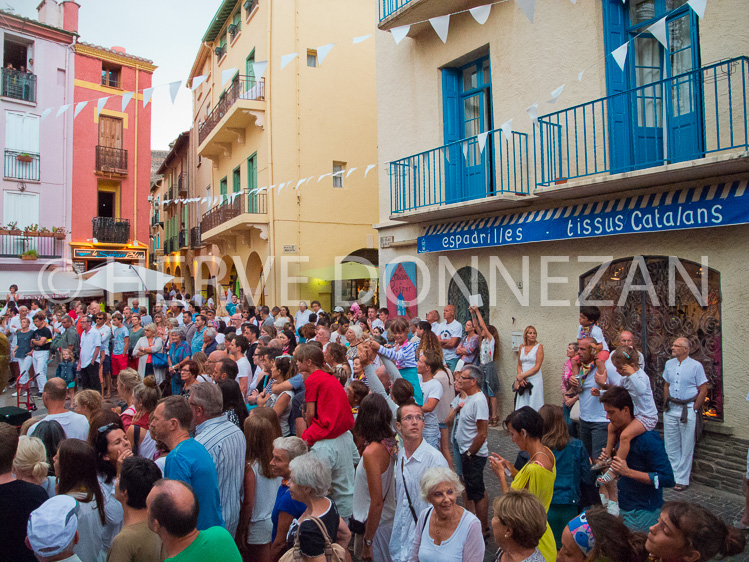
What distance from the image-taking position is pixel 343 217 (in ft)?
60.4

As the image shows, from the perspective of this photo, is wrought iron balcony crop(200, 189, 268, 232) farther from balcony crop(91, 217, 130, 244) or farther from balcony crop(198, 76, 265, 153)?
balcony crop(91, 217, 130, 244)

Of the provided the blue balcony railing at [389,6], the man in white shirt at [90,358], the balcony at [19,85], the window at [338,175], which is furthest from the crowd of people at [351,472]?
the balcony at [19,85]

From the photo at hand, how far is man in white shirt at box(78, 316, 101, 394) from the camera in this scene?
1051 centimetres

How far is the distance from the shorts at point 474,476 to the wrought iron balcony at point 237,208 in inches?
551

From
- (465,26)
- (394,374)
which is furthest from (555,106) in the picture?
(394,374)

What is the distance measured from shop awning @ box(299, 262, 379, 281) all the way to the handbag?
44.0 ft

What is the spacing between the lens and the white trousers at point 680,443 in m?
6.18

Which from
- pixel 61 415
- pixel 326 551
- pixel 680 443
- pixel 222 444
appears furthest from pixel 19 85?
pixel 680 443

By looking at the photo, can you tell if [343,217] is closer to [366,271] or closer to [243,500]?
[366,271]

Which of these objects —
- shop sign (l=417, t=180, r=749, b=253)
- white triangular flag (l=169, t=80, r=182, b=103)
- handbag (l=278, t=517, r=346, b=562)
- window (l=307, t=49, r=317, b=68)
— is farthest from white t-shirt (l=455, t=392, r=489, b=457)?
window (l=307, t=49, r=317, b=68)

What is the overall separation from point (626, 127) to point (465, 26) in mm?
4192

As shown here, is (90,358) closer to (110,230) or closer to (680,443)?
(680,443)

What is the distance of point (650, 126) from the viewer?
7418 millimetres

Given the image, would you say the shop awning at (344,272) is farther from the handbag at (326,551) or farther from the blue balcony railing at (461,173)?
the handbag at (326,551)
